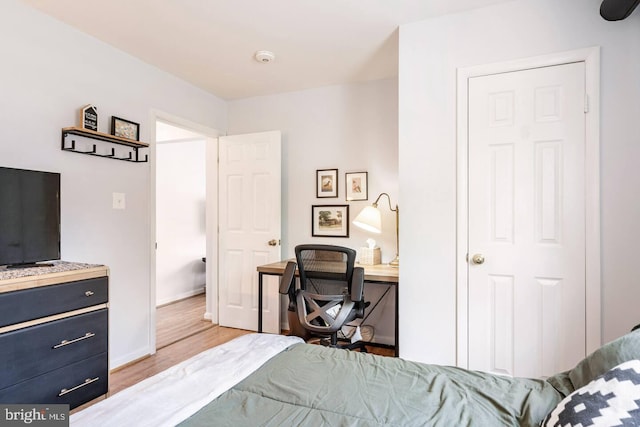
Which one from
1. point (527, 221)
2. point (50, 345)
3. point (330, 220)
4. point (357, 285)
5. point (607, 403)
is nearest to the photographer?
point (607, 403)

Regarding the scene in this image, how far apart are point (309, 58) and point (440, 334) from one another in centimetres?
242

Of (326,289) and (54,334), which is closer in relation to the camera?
(54,334)

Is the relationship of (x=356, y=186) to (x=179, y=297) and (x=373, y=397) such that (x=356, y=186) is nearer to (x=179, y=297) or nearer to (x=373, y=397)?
(x=373, y=397)

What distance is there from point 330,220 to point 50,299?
2.34 m

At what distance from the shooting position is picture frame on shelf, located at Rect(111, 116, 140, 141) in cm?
271

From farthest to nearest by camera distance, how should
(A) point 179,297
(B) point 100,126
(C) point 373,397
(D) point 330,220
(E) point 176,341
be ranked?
(A) point 179,297 → (D) point 330,220 → (E) point 176,341 → (B) point 100,126 → (C) point 373,397

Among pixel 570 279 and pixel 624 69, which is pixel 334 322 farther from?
pixel 624 69

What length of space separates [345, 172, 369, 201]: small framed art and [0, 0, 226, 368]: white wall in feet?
5.87

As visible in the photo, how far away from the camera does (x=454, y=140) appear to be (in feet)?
7.57

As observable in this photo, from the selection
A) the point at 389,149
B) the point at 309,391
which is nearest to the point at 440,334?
the point at 309,391

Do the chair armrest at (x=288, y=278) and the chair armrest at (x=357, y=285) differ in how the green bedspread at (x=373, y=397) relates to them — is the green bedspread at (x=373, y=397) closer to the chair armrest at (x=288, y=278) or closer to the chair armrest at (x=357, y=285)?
the chair armrest at (x=357, y=285)

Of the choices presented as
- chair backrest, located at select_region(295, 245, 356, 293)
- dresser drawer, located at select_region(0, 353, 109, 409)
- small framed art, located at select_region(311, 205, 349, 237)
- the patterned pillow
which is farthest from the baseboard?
the patterned pillow

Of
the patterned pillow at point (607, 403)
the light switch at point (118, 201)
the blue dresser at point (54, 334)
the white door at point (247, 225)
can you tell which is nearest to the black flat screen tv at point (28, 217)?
the blue dresser at point (54, 334)

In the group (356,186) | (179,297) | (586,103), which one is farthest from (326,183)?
(179,297)
